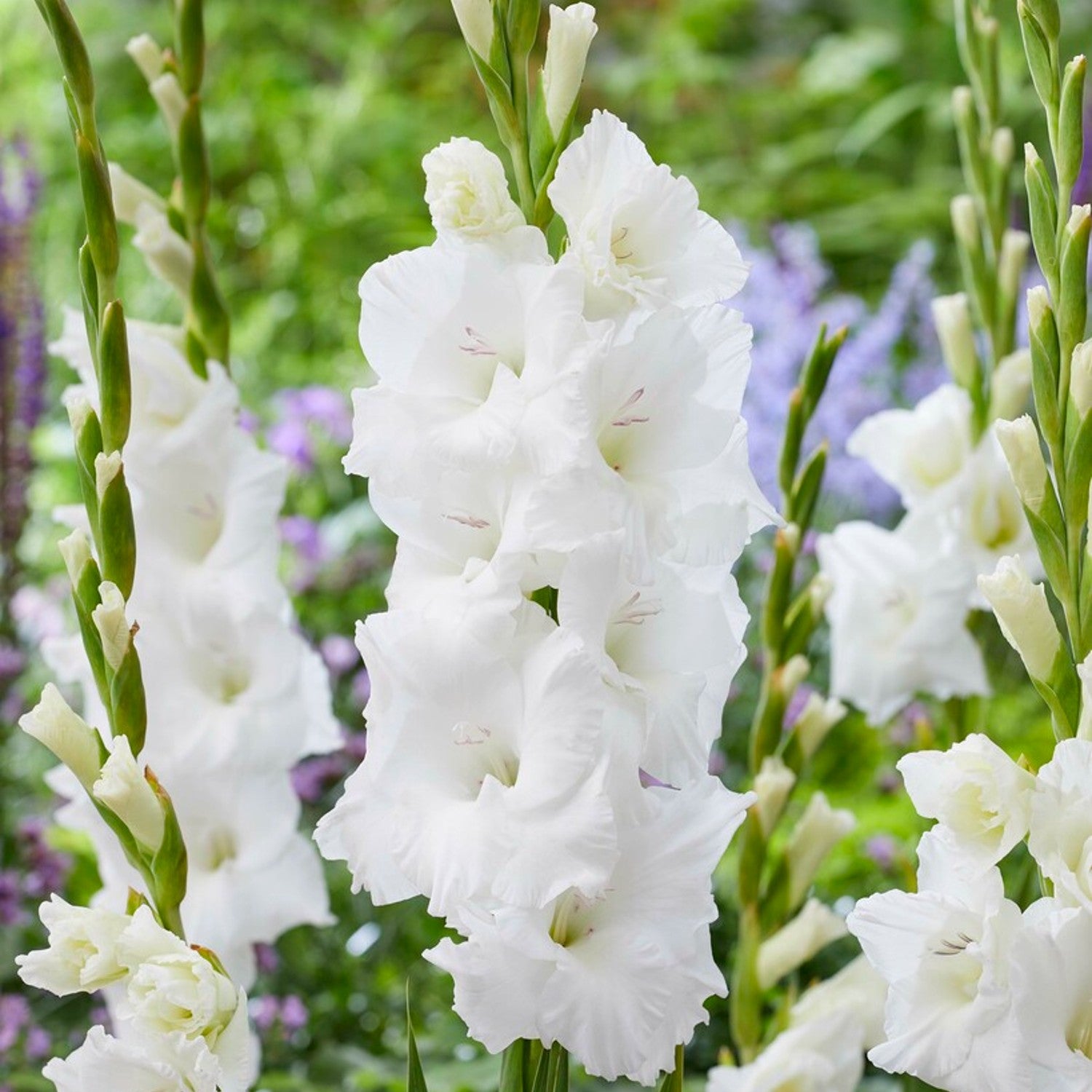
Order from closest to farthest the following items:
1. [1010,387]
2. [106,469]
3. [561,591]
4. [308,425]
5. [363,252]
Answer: [561,591] < [106,469] < [1010,387] < [308,425] < [363,252]

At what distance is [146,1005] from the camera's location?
0.55 m

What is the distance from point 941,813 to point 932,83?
314 centimetres

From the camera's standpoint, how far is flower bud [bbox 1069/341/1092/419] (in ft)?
1.89

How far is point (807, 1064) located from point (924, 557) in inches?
13.2

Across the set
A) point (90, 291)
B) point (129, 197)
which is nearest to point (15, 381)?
point (129, 197)

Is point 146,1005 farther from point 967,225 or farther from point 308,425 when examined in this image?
point 308,425

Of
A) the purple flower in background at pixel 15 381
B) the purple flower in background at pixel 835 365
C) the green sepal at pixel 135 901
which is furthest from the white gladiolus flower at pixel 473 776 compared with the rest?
the purple flower in background at pixel 835 365

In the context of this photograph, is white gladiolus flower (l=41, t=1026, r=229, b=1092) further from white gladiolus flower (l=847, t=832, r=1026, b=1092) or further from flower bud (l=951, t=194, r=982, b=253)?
flower bud (l=951, t=194, r=982, b=253)

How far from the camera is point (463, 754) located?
1.80 ft

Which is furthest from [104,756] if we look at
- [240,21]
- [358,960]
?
[240,21]

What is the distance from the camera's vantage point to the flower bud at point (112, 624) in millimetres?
595

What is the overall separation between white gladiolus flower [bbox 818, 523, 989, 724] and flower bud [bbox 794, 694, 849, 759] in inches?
4.7

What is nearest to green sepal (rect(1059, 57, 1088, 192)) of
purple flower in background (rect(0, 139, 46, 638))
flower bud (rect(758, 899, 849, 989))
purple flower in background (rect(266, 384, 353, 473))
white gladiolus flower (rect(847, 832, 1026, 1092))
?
white gladiolus flower (rect(847, 832, 1026, 1092))

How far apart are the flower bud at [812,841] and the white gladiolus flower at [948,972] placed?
0.65 feet
